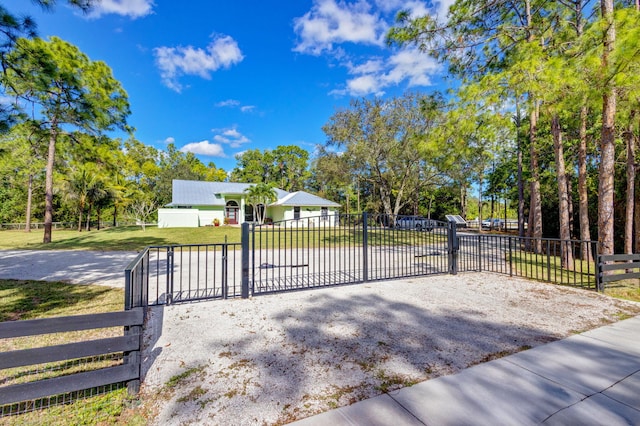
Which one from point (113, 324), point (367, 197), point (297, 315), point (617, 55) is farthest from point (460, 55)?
point (367, 197)

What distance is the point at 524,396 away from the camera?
227cm

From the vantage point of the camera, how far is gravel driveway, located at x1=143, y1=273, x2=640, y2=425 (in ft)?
7.56

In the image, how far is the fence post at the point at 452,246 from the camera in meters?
6.65

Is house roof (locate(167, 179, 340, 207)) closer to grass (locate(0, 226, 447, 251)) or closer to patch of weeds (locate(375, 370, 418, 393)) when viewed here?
→ grass (locate(0, 226, 447, 251))

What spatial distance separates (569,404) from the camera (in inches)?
85.4

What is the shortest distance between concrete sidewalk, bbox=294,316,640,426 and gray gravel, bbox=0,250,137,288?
6299 mm

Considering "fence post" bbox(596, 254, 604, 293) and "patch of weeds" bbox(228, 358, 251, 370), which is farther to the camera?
"fence post" bbox(596, 254, 604, 293)

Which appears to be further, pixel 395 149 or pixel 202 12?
pixel 395 149

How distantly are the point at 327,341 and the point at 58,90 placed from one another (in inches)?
250

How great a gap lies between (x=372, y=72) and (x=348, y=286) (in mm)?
13295

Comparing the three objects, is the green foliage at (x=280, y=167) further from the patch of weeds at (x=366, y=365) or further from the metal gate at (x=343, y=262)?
the patch of weeds at (x=366, y=365)

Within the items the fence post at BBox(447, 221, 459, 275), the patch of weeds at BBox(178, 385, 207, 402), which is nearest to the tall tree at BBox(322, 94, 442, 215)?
the fence post at BBox(447, 221, 459, 275)

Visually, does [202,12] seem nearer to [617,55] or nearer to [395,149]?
[617,55]

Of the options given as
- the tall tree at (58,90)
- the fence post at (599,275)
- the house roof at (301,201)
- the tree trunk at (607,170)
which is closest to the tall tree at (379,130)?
the house roof at (301,201)
